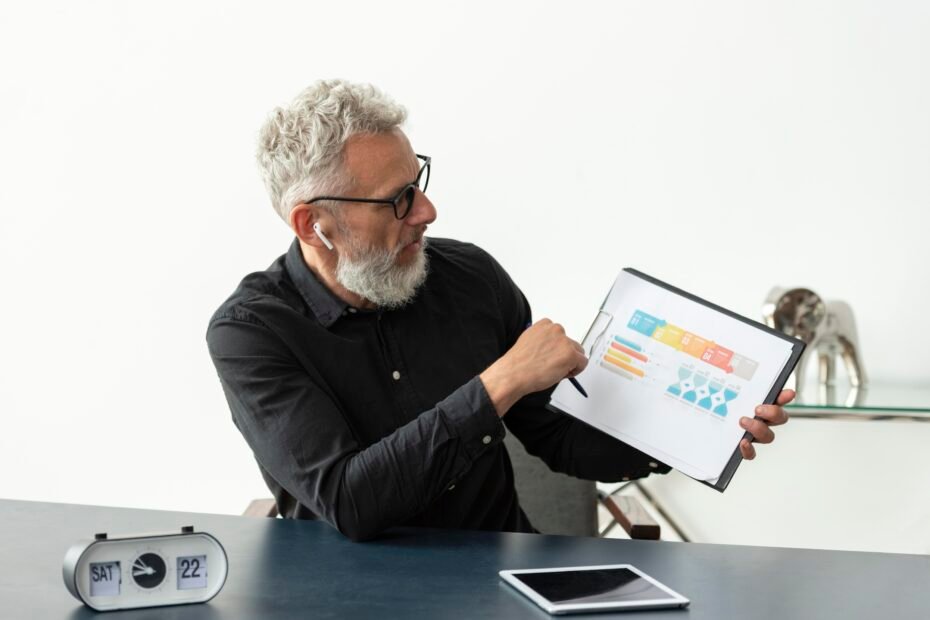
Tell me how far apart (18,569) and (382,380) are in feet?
2.44

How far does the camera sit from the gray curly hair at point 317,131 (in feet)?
6.81

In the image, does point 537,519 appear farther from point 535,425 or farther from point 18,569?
point 18,569

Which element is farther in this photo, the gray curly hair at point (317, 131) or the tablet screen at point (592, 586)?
the gray curly hair at point (317, 131)

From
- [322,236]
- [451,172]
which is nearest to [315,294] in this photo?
[322,236]

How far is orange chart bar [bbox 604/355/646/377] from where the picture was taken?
1.99 metres

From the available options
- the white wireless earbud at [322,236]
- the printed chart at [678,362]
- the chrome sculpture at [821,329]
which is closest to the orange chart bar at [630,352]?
the printed chart at [678,362]

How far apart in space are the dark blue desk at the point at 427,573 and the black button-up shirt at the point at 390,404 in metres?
0.10

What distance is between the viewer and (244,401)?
6.42 ft

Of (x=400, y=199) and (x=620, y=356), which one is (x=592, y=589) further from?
(x=400, y=199)

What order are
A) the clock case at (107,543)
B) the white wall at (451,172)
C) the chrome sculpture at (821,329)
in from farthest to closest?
the white wall at (451,172) → the chrome sculpture at (821,329) → the clock case at (107,543)

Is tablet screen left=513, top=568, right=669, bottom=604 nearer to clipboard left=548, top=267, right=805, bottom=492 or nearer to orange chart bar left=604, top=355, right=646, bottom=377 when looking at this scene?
clipboard left=548, top=267, right=805, bottom=492

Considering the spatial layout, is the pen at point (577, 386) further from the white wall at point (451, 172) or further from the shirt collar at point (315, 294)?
the white wall at point (451, 172)

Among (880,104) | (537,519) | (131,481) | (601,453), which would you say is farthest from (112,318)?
(880,104)

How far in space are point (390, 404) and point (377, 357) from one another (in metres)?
0.10
